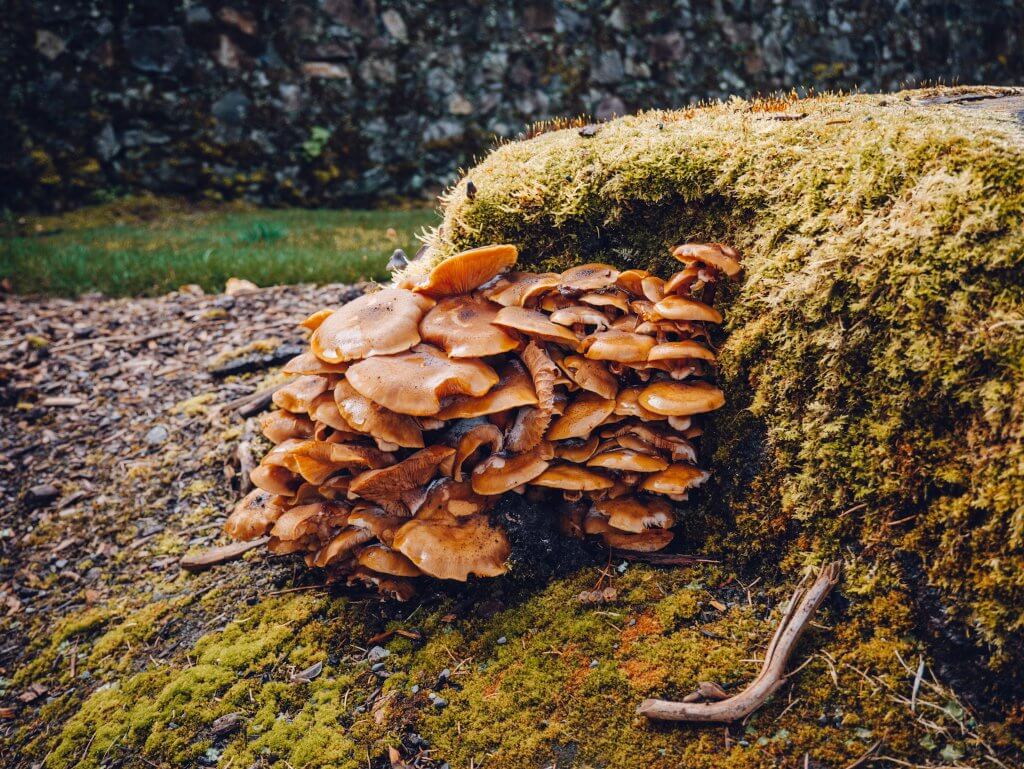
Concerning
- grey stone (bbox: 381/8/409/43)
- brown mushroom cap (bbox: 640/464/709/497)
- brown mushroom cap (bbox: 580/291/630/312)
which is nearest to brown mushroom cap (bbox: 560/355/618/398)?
brown mushroom cap (bbox: 580/291/630/312)

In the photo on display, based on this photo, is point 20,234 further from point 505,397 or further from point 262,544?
point 505,397

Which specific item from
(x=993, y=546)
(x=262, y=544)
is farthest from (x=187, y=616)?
(x=993, y=546)

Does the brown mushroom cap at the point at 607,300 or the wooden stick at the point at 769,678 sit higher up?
the brown mushroom cap at the point at 607,300

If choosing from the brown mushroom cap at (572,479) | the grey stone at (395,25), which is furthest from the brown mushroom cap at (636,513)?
the grey stone at (395,25)

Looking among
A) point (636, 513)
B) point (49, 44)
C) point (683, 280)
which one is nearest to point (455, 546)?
point (636, 513)

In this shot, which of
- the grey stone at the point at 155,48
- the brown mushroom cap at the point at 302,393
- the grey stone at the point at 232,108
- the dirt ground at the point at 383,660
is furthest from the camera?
the grey stone at the point at 232,108

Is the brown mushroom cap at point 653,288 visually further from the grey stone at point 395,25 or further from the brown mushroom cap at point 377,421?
the grey stone at point 395,25

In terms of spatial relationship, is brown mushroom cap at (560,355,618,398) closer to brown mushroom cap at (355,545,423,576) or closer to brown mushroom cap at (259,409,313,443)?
brown mushroom cap at (355,545,423,576)
